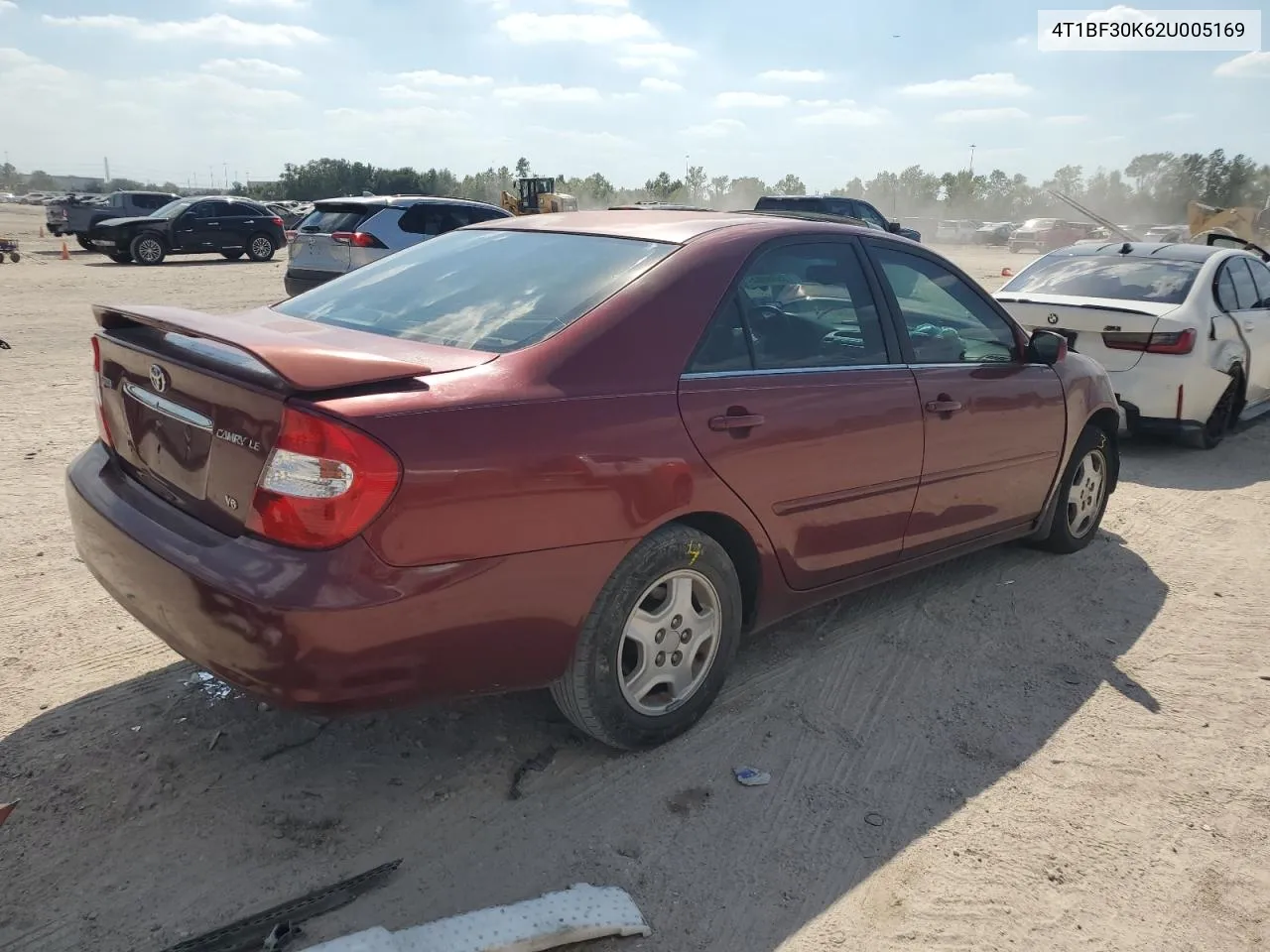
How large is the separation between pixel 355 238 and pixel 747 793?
34.7 feet

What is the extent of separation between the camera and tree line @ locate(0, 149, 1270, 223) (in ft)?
233

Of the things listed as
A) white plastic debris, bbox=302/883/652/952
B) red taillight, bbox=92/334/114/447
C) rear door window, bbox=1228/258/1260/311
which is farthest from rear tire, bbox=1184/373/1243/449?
red taillight, bbox=92/334/114/447

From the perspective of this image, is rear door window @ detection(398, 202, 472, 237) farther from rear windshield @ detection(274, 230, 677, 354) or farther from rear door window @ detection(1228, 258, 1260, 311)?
rear windshield @ detection(274, 230, 677, 354)

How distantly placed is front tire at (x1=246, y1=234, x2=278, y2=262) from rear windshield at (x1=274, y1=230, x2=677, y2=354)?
73.5 ft

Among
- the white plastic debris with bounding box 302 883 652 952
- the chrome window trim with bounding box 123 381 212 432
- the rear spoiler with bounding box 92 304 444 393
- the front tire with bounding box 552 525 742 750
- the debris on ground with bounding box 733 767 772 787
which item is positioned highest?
the rear spoiler with bounding box 92 304 444 393

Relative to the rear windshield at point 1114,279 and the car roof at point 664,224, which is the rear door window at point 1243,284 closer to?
the rear windshield at point 1114,279

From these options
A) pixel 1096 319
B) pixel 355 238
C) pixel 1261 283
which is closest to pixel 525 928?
pixel 1096 319

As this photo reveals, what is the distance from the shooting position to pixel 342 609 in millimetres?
2271

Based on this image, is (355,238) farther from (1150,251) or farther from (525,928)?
(525,928)

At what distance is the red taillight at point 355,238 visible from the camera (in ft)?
39.2

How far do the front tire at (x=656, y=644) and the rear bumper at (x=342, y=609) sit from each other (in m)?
0.10

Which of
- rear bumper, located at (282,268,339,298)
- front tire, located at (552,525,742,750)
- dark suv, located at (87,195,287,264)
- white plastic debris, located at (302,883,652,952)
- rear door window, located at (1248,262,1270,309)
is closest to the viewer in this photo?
white plastic debris, located at (302,883,652,952)

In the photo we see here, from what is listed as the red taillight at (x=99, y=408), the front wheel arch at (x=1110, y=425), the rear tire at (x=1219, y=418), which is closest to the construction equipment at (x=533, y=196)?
the rear tire at (x=1219, y=418)

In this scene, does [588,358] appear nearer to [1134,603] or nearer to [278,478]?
[278,478]
